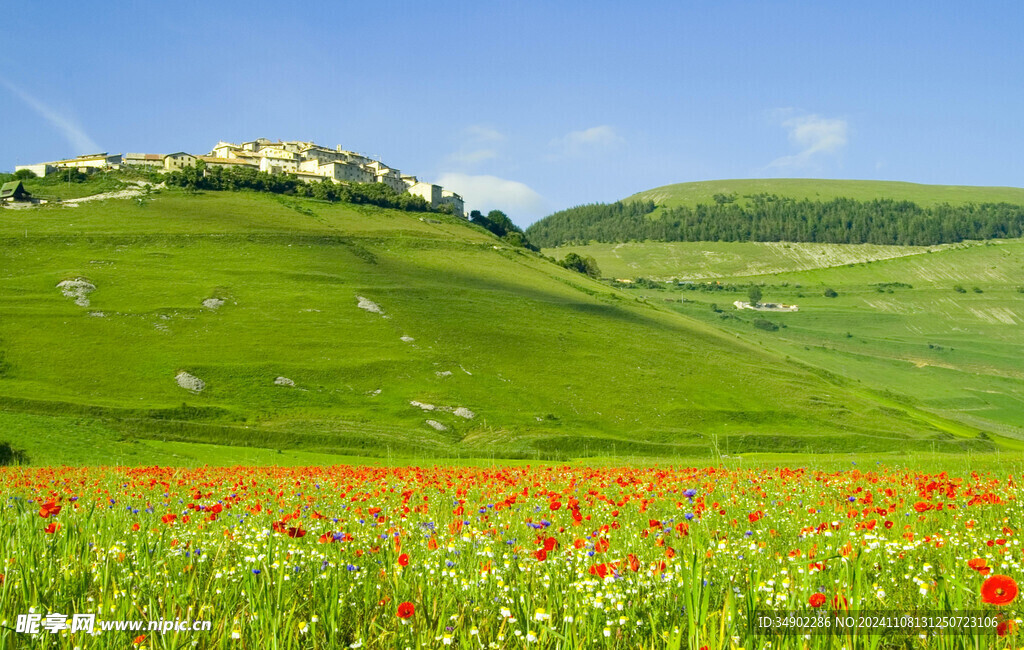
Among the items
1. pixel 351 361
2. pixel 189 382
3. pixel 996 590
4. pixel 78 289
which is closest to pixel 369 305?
pixel 351 361

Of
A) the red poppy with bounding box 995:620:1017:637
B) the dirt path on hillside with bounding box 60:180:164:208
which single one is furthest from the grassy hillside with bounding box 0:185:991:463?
the red poppy with bounding box 995:620:1017:637

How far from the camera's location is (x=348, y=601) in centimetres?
621

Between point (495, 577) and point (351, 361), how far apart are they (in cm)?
9056

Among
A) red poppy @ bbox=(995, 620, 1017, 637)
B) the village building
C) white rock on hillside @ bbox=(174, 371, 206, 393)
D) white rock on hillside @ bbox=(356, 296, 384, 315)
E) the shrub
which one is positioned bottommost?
white rock on hillside @ bbox=(174, 371, 206, 393)

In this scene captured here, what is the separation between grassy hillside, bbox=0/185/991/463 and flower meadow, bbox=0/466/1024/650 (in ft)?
144

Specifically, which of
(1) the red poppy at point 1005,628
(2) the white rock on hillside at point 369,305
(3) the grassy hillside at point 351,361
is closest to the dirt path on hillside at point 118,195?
(3) the grassy hillside at point 351,361

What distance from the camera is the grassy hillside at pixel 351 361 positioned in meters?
72.4

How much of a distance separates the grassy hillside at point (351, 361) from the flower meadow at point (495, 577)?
1727 inches

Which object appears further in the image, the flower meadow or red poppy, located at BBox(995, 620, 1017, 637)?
the flower meadow

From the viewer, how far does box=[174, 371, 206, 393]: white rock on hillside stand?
275ft

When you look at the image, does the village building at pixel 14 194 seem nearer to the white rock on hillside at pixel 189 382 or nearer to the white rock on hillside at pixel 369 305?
the white rock on hillside at pixel 369 305

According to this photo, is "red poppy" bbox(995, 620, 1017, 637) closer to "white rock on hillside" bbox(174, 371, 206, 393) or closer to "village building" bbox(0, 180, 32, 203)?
"white rock on hillside" bbox(174, 371, 206, 393)

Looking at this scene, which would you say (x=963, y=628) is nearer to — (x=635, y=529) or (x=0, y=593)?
(x=635, y=529)

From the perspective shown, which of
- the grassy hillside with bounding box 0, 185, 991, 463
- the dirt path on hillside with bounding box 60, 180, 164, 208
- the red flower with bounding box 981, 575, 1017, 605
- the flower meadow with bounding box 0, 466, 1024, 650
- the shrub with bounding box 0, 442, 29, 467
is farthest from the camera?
the dirt path on hillside with bounding box 60, 180, 164, 208
